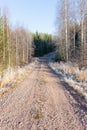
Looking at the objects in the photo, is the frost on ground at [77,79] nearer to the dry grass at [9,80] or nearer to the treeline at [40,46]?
the dry grass at [9,80]

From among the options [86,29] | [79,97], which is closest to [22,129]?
[79,97]

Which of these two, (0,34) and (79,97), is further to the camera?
(0,34)

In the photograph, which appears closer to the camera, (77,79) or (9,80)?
(9,80)

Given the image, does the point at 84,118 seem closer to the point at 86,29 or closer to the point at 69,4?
the point at 69,4

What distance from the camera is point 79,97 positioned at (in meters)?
11.4

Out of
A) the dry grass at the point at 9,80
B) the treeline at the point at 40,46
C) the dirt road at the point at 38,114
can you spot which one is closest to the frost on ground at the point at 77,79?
the dirt road at the point at 38,114

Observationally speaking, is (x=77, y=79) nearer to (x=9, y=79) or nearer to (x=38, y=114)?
(x=9, y=79)

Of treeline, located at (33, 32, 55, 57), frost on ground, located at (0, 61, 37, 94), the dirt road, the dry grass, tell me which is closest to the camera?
the dirt road

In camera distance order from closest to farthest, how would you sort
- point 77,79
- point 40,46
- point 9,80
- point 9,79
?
point 9,80, point 9,79, point 77,79, point 40,46

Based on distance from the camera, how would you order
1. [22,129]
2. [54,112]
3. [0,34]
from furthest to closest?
1. [0,34]
2. [54,112]
3. [22,129]

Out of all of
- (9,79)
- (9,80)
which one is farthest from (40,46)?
(9,80)

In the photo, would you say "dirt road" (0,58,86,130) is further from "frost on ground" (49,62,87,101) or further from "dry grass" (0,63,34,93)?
"dry grass" (0,63,34,93)

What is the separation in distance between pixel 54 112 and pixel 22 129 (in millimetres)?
2140

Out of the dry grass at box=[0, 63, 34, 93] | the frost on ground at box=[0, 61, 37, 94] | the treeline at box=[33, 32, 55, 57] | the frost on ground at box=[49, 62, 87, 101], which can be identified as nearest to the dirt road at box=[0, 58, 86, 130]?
the frost on ground at box=[49, 62, 87, 101]
